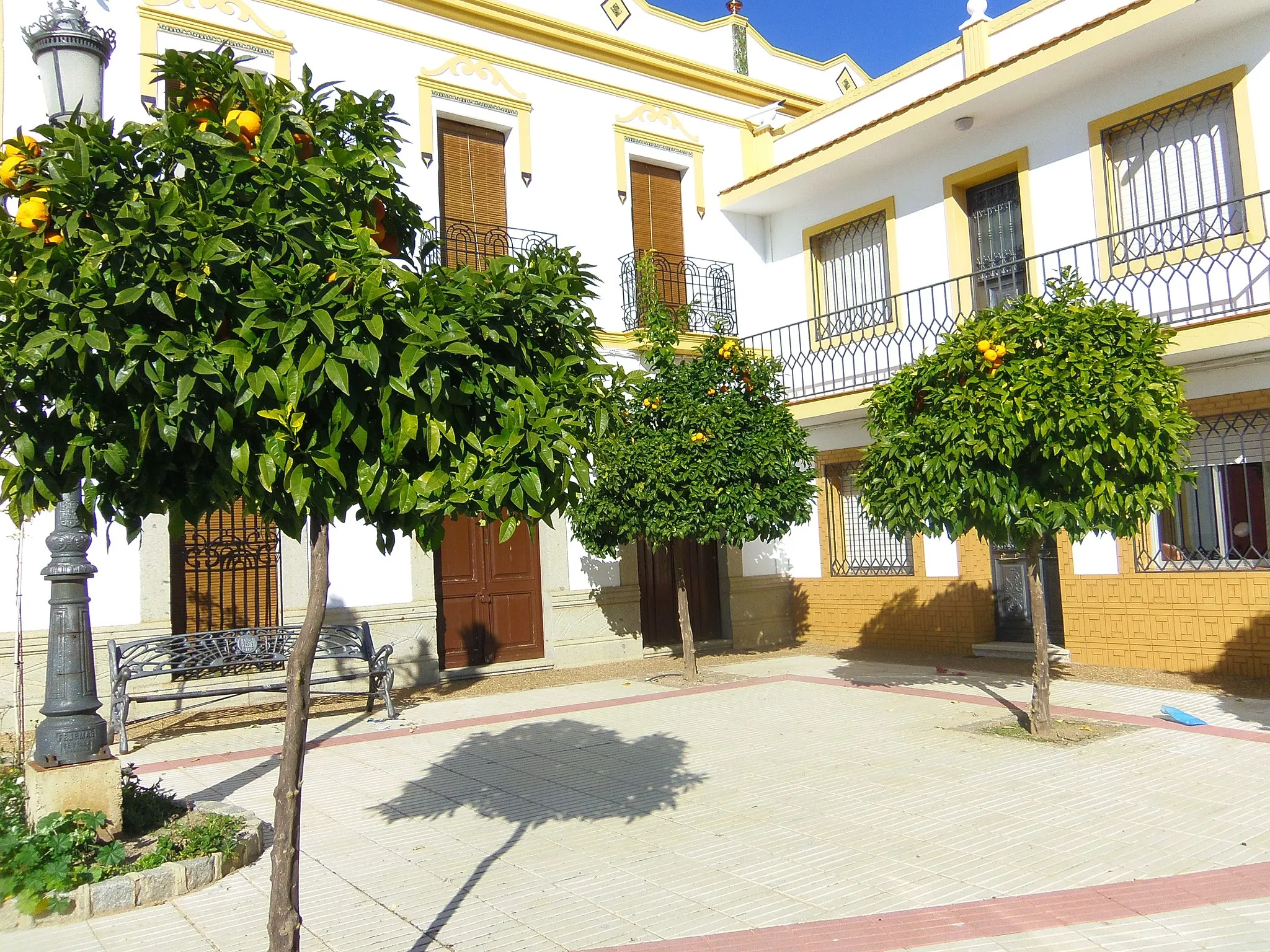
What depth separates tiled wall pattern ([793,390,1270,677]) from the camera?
9523 mm

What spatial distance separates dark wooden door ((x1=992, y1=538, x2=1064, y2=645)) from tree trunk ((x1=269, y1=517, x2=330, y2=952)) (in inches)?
387

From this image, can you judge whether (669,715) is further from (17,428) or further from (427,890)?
(17,428)

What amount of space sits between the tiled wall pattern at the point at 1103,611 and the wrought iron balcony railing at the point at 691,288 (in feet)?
8.75

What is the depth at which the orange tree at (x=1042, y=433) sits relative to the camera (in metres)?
6.65

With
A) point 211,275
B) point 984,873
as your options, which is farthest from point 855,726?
point 211,275

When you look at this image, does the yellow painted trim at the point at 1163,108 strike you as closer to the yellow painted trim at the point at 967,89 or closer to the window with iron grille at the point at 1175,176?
the window with iron grille at the point at 1175,176

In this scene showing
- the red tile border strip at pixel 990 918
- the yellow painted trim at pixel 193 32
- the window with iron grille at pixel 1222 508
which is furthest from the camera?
the yellow painted trim at pixel 193 32

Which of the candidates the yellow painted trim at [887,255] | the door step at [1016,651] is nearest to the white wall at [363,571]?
the yellow painted trim at [887,255]

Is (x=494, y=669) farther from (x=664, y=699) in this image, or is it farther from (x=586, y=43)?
(x=586, y=43)

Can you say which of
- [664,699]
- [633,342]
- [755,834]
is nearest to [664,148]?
[633,342]

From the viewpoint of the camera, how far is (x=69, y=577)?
17.4 ft

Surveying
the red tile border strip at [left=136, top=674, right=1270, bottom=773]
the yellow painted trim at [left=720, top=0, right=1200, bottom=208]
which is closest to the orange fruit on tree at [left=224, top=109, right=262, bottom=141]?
the red tile border strip at [left=136, top=674, right=1270, bottom=773]

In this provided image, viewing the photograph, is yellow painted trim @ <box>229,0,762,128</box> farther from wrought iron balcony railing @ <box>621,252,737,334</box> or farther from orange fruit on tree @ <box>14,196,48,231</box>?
orange fruit on tree @ <box>14,196,48,231</box>

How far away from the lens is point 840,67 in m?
17.0
